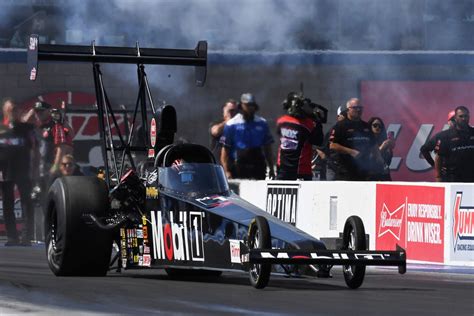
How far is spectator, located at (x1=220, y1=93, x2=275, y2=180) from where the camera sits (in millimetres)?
20469

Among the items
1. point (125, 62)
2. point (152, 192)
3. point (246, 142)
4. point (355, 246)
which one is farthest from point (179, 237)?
point (246, 142)

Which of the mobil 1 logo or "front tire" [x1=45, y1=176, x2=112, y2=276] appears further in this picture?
the mobil 1 logo

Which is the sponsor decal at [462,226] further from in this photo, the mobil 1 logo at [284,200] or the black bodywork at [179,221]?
the black bodywork at [179,221]

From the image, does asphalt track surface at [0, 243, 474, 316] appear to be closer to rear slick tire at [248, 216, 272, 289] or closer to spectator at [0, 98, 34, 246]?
rear slick tire at [248, 216, 272, 289]

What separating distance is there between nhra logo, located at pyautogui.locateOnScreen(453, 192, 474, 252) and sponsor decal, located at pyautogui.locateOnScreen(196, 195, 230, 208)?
444 cm

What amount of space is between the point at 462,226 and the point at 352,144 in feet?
9.36

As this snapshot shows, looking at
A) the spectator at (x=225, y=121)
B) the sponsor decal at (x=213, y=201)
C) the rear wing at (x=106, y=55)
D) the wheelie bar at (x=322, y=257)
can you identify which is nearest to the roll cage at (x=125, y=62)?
the rear wing at (x=106, y=55)

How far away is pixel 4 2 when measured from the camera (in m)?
22.1

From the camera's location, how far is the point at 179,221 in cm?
1370

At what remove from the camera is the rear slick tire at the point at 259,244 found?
12.5 m

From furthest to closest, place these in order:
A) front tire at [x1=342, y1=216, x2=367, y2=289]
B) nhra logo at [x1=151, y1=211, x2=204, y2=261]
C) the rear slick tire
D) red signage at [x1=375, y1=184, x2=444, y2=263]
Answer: red signage at [x1=375, y1=184, x2=444, y2=263]
nhra logo at [x1=151, y1=211, x2=204, y2=261]
front tire at [x1=342, y1=216, x2=367, y2=289]
the rear slick tire

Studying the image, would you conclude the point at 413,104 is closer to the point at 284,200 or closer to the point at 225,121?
the point at 225,121

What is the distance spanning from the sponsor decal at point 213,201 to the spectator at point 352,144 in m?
6.17

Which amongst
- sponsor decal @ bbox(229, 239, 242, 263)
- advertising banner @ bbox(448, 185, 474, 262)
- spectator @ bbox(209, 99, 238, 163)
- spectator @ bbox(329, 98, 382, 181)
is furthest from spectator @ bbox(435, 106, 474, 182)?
sponsor decal @ bbox(229, 239, 242, 263)
